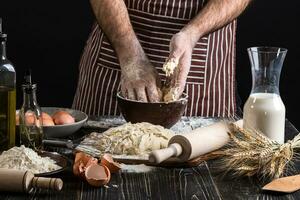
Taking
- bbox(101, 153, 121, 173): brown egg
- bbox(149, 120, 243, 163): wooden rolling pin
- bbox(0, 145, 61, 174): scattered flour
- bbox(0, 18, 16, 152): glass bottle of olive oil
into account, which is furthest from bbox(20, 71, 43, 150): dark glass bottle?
bbox(149, 120, 243, 163): wooden rolling pin

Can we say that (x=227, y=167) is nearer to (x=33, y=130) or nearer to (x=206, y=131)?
(x=206, y=131)

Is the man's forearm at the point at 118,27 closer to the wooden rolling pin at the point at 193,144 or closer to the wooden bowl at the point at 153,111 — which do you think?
the wooden bowl at the point at 153,111

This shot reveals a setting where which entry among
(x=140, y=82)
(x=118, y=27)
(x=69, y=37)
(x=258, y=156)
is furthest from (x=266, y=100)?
(x=69, y=37)

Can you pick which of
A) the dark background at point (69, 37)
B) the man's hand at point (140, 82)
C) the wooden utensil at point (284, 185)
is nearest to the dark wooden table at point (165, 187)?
the wooden utensil at point (284, 185)

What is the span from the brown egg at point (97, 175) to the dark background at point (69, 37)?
2264mm

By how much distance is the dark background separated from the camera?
402 centimetres

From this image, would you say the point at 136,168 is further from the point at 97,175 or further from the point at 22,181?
the point at 22,181

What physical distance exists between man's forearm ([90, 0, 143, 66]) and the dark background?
1169mm

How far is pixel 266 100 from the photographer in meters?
2.09

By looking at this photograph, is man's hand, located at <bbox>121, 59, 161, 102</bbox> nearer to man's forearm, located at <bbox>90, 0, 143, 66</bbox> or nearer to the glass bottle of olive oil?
man's forearm, located at <bbox>90, 0, 143, 66</bbox>

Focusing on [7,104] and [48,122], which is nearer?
[7,104]

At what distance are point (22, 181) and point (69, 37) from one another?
93.7 inches

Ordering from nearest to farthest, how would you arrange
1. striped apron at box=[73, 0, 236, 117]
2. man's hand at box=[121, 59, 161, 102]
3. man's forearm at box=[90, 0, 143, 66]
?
man's hand at box=[121, 59, 161, 102], man's forearm at box=[90, 0, 143, 66], striped apron at box=[73, 0, 236, 117]

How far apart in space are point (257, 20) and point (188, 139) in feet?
7.13
